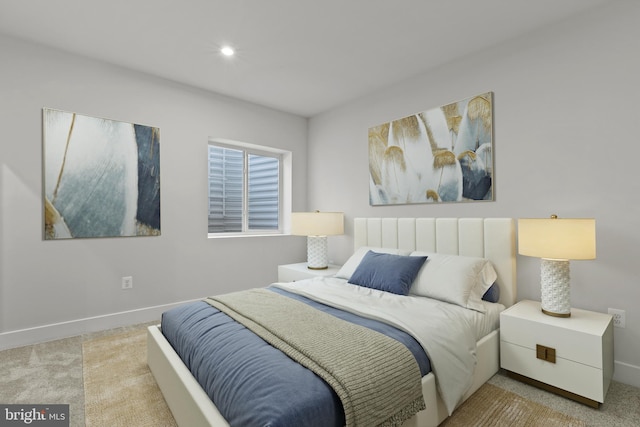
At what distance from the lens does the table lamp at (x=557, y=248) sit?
6.22ft

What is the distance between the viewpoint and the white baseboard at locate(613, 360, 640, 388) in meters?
2.02

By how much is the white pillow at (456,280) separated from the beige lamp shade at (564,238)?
0.45m

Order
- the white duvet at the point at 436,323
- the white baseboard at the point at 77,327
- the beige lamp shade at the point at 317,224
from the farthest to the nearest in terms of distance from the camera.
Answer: the beige lamp shade at the point at 317,224, the white baseboard at the point at 77,327, the white duvet at the point at 436,323

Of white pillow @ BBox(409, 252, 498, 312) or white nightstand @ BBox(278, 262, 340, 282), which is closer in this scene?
white pillow @ BBox(409, 252, 498, 312)

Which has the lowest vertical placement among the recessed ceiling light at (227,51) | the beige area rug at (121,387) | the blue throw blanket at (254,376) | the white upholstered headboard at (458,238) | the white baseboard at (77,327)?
the beige area rug at (121,387)

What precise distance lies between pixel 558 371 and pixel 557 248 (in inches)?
29.0

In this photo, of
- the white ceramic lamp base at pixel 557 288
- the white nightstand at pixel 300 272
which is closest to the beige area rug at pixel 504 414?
the white ceramic lamp base at pixel 557 288

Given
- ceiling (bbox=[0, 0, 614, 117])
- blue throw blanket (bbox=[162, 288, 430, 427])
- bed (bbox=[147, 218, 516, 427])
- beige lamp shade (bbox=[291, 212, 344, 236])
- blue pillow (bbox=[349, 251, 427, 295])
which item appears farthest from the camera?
beige lamp shade (bbox=[291, 212, 344, 236])

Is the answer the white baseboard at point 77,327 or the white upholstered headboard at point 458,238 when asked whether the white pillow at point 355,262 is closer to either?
the white upholstered headboard at point 458,238

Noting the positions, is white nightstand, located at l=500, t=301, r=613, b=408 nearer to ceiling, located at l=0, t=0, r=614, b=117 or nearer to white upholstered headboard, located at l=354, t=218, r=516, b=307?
white upholstered headboard, located at l=354, t=218, r=516, b=307

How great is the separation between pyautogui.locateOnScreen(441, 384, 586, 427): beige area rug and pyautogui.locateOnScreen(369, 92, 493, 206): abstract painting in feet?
4.94

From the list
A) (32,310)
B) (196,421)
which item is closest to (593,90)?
(196,421)

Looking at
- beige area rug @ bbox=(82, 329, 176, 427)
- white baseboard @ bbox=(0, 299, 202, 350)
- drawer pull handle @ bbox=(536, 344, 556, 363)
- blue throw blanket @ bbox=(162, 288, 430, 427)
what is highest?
blue throw blanket @ bbox=(162, 288, 430, 427)

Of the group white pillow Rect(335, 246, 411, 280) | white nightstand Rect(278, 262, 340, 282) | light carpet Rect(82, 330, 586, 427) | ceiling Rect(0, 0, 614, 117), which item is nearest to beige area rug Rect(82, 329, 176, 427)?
light carpet Rect(82, 330, 586, 427)
